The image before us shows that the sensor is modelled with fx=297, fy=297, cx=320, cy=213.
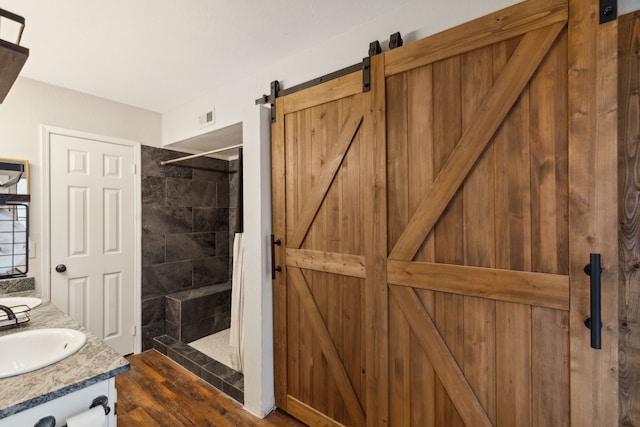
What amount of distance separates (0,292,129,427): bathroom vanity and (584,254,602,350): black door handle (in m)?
1.74

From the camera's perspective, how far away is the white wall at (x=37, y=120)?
7.87ft

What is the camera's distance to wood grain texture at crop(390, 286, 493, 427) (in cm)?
137

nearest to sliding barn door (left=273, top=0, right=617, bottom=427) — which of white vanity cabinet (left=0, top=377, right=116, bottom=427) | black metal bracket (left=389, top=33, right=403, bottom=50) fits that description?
black metal bracket (left=389, top=33, right=403, bottom=50)

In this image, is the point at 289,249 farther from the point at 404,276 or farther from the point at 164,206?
the point at 164,206

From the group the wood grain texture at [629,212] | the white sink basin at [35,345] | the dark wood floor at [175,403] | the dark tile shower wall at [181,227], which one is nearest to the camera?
the wood grain texture at [629,212]

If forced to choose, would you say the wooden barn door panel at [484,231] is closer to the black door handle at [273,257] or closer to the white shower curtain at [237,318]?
the black door handle at [273,257]

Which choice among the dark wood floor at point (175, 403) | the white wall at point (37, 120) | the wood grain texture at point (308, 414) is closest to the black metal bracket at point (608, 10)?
the wood grain texture at point (308, 414)

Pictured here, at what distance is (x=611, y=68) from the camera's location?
108 centimetres

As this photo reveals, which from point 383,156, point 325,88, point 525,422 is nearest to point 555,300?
point 525,422

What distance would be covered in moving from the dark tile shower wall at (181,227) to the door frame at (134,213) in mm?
46

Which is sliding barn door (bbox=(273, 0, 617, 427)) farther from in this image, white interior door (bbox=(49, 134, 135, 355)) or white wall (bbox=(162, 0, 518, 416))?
white interior door (bbox=(49, 134, 135, 355))

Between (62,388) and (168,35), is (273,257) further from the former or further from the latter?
(168,35)

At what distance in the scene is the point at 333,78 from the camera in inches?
76.0

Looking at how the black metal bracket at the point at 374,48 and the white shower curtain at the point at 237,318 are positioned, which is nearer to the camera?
the black metal bracket at the point at 374,48
